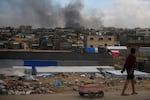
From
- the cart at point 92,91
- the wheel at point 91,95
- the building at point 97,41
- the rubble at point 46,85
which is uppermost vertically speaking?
the building at point 97,41

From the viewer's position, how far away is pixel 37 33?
84.4m

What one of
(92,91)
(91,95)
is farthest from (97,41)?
(91,95)

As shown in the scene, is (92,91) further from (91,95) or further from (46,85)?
(46,85)

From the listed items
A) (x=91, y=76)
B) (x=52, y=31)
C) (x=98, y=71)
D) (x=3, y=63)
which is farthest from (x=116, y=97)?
(x=52, y=31)

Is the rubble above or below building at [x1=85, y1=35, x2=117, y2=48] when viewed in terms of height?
below

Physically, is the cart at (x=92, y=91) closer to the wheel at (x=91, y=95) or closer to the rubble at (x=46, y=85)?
the wheel at (x=91, y=95)

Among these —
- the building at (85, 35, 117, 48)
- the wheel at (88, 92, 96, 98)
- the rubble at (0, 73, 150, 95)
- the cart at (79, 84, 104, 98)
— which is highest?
the building at (85, 35, 117, 48)

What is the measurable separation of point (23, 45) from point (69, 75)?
3263 centimetres

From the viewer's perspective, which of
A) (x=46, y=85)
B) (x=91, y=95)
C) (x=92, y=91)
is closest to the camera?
(x=91, y=95)

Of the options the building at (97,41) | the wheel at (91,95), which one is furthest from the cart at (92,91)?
the building at (97,41)

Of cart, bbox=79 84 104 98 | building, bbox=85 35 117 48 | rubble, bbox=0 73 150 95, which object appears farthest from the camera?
building, bbox=85 35 117 48

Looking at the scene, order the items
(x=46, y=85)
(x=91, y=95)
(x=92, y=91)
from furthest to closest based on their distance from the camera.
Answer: (x=46, y=85) → (x=92, y=91) → (x=91, y=95)

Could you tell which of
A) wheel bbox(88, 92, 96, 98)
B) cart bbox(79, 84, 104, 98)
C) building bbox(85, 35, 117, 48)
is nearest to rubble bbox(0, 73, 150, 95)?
cart bbox(79, 84, 104, 98)

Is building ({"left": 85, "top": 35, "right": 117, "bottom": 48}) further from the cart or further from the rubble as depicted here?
the cart
